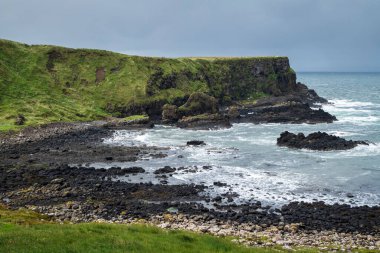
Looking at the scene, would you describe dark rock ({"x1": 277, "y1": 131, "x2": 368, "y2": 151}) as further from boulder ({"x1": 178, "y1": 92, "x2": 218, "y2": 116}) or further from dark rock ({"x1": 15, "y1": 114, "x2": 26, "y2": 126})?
dark rock ({"x1": 15, "y1": 114, "x2": 26, "y2": 126})

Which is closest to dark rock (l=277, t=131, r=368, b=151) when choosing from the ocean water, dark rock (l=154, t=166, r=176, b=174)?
the ocean water

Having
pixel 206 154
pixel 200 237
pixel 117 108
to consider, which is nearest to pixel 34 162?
pixel 206 154

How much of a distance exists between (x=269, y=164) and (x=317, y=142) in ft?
57.2

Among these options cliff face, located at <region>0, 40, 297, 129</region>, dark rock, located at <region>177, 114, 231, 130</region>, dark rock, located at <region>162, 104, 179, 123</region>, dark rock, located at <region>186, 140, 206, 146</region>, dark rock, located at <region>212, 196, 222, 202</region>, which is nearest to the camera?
dark rock, located at <region>212, 196, 222, 202</region>

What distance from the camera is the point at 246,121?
110250 millimetres

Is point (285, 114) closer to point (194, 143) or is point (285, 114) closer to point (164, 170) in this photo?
point (194, 143)

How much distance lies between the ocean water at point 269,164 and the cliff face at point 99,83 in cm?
2580

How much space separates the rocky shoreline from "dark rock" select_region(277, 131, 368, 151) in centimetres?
2839

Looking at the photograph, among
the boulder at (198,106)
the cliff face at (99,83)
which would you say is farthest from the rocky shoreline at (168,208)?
the boulder at (198,106)

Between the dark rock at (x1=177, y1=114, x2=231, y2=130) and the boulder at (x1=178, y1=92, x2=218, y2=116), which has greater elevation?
the boulder at (x1=178, y1=92, x2=218, y2=116)

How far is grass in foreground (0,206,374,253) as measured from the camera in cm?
2036

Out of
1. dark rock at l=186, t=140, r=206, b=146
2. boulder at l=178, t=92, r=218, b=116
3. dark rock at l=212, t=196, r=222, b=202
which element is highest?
boulder at l=178, t=92, r=218, b=116

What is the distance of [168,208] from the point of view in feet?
132

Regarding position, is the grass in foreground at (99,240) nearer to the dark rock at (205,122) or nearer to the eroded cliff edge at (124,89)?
the eroded cliff edge at (124,89)
